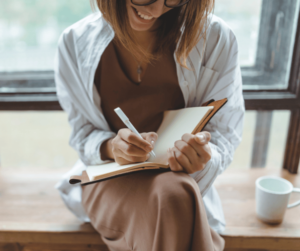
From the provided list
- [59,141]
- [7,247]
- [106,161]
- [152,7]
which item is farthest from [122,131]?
[59,141]

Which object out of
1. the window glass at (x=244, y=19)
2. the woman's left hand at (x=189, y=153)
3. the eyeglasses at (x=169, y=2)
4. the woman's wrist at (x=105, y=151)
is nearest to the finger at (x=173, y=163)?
the woman's left hand at (x=189, y=153)

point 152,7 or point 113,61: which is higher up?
point 152,7

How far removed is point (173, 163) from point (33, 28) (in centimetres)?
90

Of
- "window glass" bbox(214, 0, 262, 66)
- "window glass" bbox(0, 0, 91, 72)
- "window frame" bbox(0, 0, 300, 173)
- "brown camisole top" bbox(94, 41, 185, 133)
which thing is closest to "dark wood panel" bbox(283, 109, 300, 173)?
"window frame" bbox(0, 0, 300, 173)

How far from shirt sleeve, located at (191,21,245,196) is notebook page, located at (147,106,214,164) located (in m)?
0.12

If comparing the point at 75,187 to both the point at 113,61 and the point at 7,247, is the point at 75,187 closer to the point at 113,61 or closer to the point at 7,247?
the point at 7,247

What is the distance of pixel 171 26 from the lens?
2.45 feet

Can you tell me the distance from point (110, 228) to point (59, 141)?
69 cm

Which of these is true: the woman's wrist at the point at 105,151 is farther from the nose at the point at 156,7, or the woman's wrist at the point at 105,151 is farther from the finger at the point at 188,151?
the nose at the point at 156,7

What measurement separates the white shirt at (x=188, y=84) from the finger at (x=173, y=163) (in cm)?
12

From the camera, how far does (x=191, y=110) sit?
69 cm

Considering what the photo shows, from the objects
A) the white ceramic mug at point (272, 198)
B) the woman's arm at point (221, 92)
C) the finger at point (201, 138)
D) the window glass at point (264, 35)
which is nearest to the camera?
A: the finger at point (201, 138)

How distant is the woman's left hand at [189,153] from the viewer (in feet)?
1.91

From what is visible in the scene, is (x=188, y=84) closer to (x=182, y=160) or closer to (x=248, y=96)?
(x=182, y=160)
